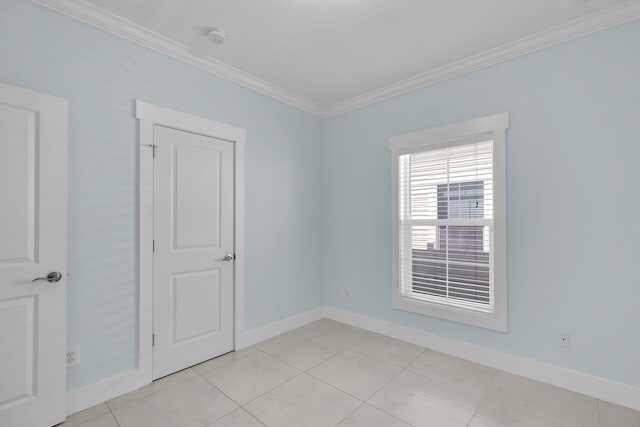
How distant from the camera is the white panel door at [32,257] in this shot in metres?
1.74

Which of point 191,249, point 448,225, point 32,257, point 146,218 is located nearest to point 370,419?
point 448,225

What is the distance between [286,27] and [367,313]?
121 inches

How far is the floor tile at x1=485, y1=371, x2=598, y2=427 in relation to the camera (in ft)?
6.43

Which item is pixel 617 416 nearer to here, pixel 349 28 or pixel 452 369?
pixel 452 369

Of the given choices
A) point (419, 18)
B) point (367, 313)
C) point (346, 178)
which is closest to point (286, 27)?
point (419, 18)

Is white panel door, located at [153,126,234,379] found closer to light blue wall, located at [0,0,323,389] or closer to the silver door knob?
light blue wall, located at [0,0,323,389]

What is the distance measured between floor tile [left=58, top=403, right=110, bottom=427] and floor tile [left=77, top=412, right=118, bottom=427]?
39 mm

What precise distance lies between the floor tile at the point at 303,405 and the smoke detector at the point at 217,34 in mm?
2810

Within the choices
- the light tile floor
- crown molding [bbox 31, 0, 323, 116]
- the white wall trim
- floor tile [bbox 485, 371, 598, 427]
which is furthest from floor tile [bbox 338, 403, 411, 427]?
crown molding [bbox 31, 0, 323, 116]

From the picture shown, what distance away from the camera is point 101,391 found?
2131 mm

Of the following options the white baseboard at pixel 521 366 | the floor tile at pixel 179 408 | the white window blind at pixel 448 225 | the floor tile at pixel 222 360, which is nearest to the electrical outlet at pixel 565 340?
the white baseboard at pixel 521 366

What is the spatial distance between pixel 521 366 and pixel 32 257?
12.0 feet

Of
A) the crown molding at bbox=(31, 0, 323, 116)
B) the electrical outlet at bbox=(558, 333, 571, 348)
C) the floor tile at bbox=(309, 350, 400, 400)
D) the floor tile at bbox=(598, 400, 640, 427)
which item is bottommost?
the floor tile at bbox=(309, 350, 400, 400)

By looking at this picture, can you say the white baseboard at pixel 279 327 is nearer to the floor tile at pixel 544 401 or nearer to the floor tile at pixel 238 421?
the floor tile at pixel 238 421
